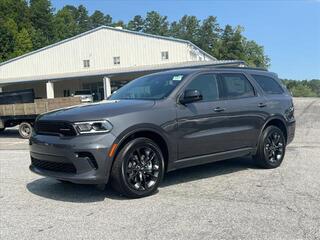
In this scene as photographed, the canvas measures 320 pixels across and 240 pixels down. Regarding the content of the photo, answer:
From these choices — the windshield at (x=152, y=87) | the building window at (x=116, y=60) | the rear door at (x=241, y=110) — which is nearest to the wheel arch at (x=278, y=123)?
the rear door at (x=241, y=110)

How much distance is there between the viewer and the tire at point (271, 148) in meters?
7.54

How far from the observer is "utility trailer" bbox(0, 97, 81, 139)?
51.7 ft

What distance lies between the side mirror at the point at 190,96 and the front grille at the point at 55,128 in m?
1.71

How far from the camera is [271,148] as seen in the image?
25.5 feet

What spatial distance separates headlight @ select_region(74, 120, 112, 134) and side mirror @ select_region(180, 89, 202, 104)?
1327mm

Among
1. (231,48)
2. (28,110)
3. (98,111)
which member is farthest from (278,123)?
(231,48)

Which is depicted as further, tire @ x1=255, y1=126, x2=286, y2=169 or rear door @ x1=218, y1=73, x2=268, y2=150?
tire @ x1=255, y1=126, x2=286, y2=169

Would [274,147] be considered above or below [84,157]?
below

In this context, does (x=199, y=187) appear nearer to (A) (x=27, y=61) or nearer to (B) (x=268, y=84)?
(B) (x=268, y=84)

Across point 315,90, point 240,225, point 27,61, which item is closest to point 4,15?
point 27,61

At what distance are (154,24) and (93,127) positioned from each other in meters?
118

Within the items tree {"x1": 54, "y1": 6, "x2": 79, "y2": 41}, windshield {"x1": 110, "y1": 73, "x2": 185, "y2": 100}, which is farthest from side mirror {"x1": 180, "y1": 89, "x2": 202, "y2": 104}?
tree {"x1": 54, "y1": 6, "x2": 79, "y2": 41}

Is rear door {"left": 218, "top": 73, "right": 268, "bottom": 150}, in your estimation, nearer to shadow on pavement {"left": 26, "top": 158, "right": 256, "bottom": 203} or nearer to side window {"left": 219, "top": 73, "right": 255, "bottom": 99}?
side window {"left": 219, "top": 73, "right": 255, "bottom": 99}

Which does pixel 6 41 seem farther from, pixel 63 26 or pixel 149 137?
pixel 149 137
